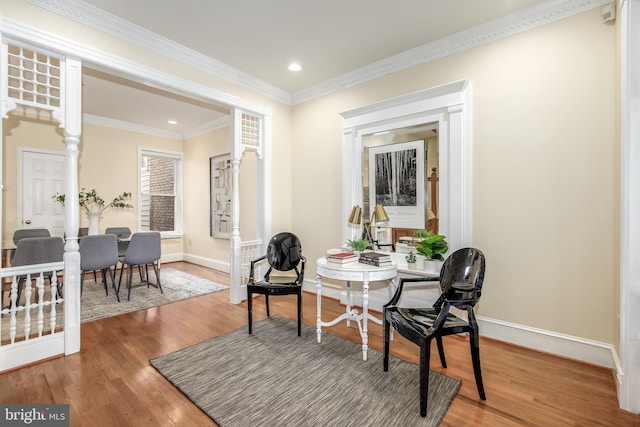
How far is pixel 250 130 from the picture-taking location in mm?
3947

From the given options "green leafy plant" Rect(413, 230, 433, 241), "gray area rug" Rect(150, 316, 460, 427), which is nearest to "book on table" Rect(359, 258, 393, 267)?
"green leafy plant" Rect(413, 230, 433, 241)

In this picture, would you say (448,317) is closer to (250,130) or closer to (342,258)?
(342,258)

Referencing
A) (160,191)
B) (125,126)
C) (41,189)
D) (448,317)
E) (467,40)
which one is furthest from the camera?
(160,191)

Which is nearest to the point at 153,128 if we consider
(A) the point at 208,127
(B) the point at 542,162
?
(A) the point at 208,127

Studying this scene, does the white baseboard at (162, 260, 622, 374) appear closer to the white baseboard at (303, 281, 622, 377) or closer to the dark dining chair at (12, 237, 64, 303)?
the white baseboard at (303, 281, 622, 377)

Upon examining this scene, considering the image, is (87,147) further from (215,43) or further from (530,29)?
(530,29)

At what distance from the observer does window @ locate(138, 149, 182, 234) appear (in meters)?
6.11

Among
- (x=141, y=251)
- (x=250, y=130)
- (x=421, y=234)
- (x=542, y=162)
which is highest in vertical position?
(x=250, y=130)

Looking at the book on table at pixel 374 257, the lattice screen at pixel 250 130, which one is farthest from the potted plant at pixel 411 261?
the lattice screen at pixel 250 130

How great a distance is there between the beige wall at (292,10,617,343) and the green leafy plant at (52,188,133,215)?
556cm

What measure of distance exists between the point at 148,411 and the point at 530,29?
406cm

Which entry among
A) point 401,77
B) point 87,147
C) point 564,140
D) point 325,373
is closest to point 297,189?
point 401,77

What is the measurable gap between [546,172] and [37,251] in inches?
192

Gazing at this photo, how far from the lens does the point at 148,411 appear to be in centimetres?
178
